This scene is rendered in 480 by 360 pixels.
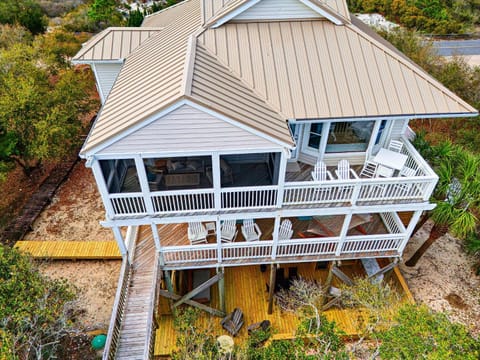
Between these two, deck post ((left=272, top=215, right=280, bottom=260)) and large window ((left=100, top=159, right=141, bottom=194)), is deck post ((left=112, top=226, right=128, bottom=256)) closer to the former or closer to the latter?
large window ((left=100, top=159, right=141, bottom=194))

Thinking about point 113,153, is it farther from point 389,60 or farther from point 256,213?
point 389,60

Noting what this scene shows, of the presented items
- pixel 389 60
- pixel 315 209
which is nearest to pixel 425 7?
pixel 389 60

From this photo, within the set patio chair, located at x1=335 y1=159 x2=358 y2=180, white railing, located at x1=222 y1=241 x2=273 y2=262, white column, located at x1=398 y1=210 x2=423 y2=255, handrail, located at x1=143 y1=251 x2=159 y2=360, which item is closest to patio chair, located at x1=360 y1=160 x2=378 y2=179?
patio chair, located at x1=335 y1=159 x2=358 y2=180

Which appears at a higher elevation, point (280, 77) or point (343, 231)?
point (280, 77)

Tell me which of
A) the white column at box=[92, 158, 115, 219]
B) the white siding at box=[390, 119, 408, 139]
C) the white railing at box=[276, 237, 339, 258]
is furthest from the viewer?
the white railing at box=[276, 237, 339, 258]

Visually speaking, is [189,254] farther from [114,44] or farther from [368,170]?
[114,44]

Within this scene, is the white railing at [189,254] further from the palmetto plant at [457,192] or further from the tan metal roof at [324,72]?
the palmetto plant at [457,192]

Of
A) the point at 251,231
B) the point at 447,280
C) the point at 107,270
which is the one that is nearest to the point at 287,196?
the point at 251,231
